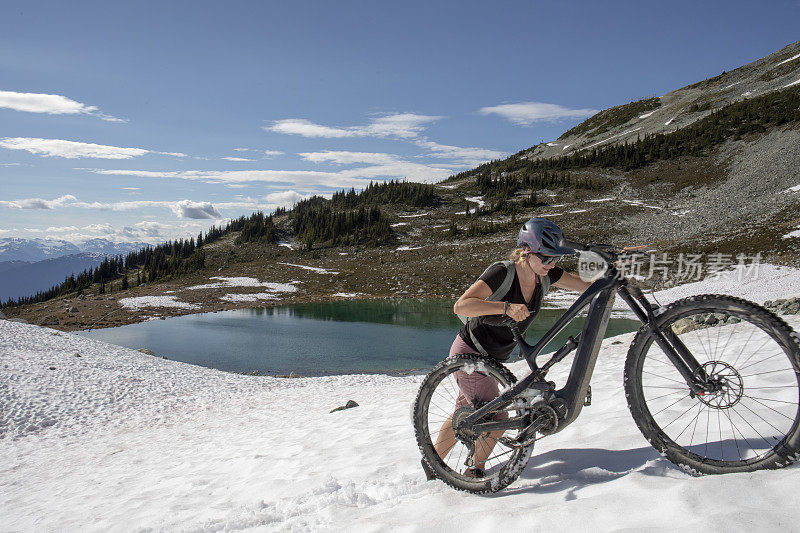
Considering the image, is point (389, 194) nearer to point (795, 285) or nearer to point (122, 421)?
point (795, 285)

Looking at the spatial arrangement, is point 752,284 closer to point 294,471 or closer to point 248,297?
point 294,471

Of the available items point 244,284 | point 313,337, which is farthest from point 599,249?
point 244,284

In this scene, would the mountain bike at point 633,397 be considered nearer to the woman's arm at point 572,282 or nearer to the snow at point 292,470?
the snow at point 292,470

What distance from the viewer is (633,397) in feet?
12.2

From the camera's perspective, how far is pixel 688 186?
8744 cm

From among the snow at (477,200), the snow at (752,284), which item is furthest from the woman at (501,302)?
the snow at (477,200)

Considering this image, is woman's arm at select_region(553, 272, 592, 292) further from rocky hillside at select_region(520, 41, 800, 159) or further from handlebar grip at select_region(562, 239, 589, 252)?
rocky hillside at select_region(520, 41, 800, 159)

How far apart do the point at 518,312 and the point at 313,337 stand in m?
31.3

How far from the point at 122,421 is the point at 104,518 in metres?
8.84

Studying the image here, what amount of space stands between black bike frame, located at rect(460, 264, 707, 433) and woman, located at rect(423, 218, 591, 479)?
29 cm

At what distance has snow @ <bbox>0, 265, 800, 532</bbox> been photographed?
3104 millimetres

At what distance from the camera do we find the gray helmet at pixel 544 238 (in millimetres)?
3930

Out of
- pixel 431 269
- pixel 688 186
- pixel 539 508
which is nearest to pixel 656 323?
pixel 539 508

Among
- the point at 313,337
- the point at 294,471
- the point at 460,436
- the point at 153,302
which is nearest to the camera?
the point at 460,436
